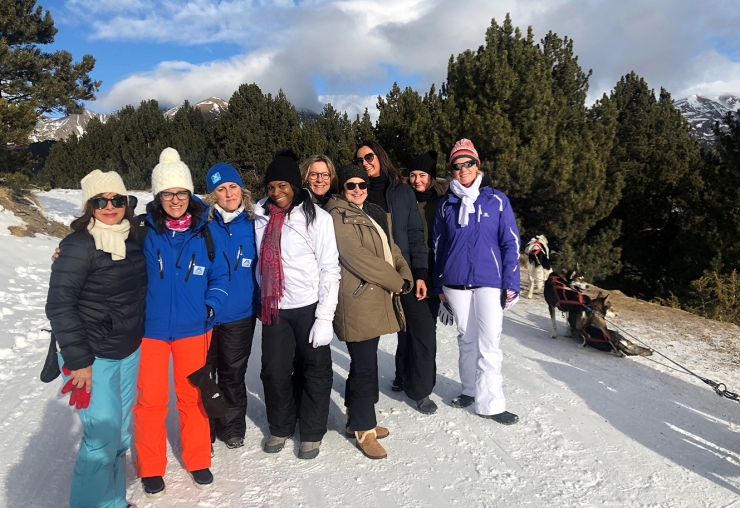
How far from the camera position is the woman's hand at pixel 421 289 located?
3.52 metres

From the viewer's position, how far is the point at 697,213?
1170 centimetres

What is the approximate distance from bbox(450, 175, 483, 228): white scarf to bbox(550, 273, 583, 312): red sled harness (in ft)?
9.49

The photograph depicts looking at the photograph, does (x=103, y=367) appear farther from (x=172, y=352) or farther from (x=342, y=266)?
(x=342, y=266)

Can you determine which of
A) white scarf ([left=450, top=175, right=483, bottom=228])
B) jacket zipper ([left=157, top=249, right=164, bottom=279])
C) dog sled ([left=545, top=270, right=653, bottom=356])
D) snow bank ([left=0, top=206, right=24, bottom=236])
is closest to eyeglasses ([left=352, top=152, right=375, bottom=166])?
white scarf ([left=450, top=175, right=483, bottom=228])

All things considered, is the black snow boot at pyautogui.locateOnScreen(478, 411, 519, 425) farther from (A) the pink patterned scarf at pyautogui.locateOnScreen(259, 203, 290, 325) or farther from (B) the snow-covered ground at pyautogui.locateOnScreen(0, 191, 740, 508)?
(A) the pink patterned scarf at pyautogui.locateOnScreen(259, 203, 290, 325)

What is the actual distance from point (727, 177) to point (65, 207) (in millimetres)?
20799

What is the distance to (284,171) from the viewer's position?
9.57 feet

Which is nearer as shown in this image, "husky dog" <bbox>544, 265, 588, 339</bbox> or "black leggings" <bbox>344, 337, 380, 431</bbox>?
"black leggings" <bbox>344, 337, 380, 431</bbox>

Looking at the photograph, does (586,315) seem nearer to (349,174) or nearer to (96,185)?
(349,174)

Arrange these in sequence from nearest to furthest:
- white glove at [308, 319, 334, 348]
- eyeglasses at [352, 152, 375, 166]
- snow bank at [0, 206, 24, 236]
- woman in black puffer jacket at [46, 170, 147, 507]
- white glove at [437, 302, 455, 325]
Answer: woman in black puffer jacket at [46, 170, 147, 507]
white glove at [308, 319, 334, 348]
eyeglasses at [352, 152, 375, 166]
white glove at [437, 302, 455, 325]
snow bank at [0, 206, 24, 236]

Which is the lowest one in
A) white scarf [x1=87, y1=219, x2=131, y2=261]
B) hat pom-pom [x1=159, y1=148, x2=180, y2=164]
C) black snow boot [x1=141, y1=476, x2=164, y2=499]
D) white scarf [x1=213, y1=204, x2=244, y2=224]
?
black snow boot [x1=141, y1=476, x2=164, y2=499]

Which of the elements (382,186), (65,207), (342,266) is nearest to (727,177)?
(382,186)

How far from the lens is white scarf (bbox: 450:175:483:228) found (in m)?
3.47

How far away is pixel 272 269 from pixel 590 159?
10009 mm
